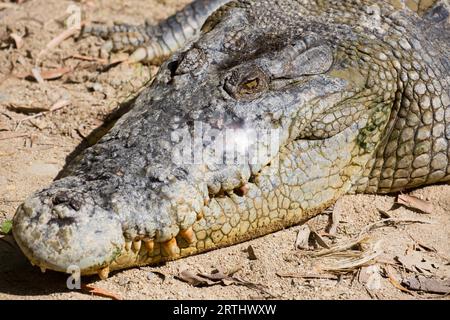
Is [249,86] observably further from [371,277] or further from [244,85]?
[371,277]

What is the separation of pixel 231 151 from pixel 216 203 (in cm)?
27

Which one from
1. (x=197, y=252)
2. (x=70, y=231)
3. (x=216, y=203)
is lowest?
(x=197, y=252)

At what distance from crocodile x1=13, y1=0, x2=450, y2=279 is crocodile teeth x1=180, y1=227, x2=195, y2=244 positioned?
10 millimetres

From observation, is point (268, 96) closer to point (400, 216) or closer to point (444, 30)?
point (400, 216)

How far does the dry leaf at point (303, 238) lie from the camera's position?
4.14 meters

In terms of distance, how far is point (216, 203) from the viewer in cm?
387

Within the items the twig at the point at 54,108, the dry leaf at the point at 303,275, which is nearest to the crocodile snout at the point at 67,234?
the dry leaf at the point at 303,275

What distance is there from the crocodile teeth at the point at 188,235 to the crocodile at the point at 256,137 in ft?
0.03

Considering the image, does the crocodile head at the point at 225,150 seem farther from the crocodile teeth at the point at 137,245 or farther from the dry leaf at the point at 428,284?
the dry leaf at the point at 428,284

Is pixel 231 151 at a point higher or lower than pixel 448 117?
higher

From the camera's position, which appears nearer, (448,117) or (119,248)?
(119,248)
